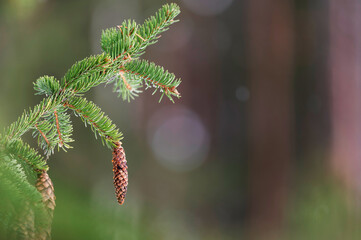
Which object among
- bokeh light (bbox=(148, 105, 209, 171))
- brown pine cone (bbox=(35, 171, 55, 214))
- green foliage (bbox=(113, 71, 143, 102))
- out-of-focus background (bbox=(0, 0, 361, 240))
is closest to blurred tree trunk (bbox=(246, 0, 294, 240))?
out-of-focus background (bbox=(0, 0, 361, 240))

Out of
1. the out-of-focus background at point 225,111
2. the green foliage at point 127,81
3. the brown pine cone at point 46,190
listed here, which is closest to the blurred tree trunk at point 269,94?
the out-of-focus background at point 225,111

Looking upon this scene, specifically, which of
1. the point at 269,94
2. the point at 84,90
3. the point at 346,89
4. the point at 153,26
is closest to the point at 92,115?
the point at 84,90

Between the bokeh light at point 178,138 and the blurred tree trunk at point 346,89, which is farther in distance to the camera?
the bokeh light at point 178,138

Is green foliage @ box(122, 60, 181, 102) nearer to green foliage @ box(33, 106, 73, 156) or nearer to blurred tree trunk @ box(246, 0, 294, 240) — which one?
green foliage @ box(33, 106, 73, 156)

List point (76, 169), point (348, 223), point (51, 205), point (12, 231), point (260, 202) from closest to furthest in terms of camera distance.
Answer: point (12, 231) → point (51, 205) → point (348, 223) → point (260, 202) → point (76, 169)

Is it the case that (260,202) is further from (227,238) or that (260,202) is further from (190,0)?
(190,0)

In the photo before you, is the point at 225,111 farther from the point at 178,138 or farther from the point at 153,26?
the point at 153,26

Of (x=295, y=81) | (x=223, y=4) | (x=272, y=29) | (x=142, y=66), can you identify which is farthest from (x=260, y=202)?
(x=142, y=66)

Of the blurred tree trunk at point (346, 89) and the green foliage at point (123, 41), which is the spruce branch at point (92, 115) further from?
the blurred tree trunk at point (346, 89)
